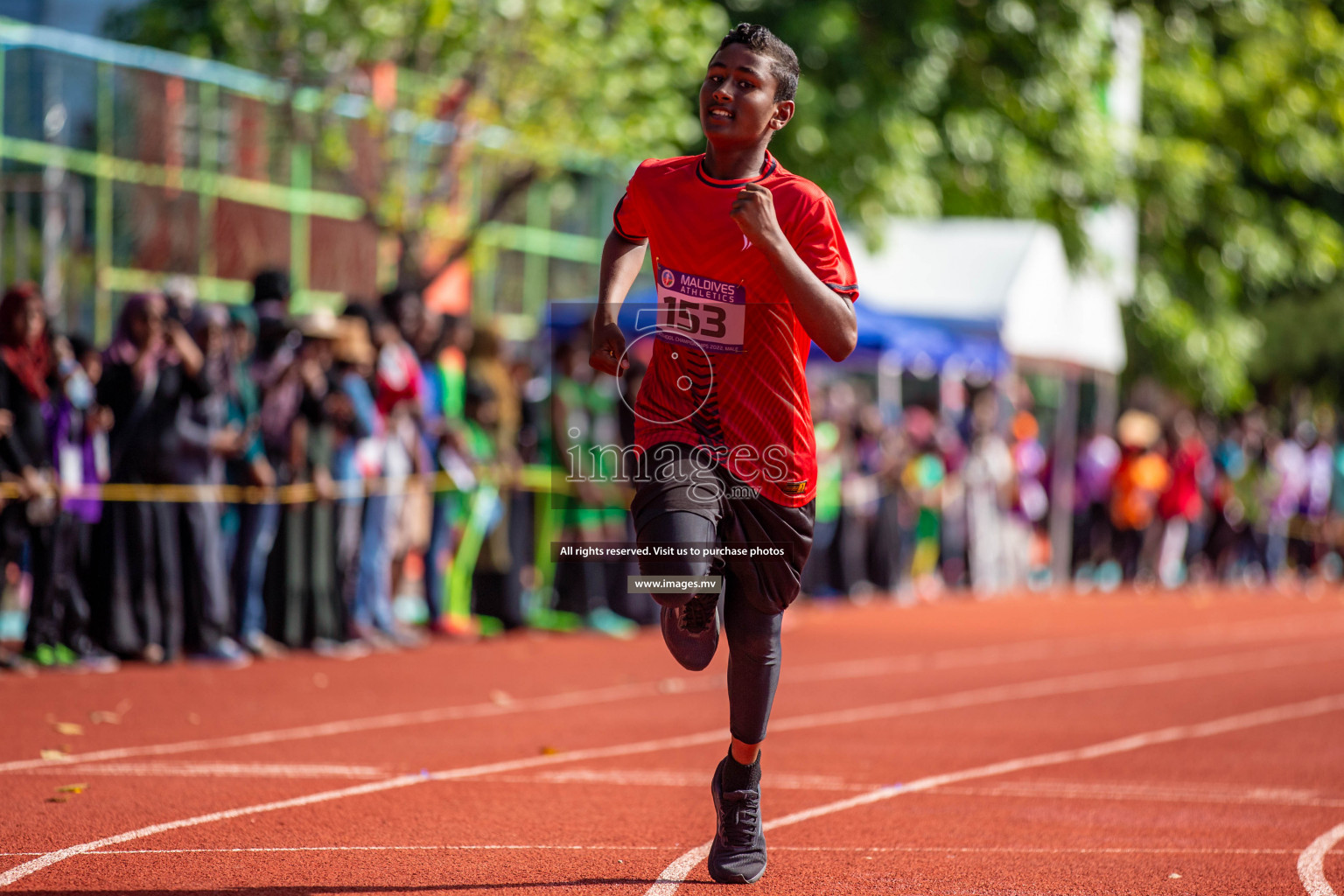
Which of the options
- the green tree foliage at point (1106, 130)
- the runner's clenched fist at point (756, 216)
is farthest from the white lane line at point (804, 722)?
the green tree foliage at point (1106, 130)

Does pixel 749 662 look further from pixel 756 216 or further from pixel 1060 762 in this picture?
pixel 1060 762

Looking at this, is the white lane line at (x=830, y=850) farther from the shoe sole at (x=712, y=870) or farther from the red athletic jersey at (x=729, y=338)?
the red athletic jersey at (x=729, y=338)

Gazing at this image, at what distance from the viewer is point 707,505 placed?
5512mm

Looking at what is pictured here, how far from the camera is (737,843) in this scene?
5688 millimetres

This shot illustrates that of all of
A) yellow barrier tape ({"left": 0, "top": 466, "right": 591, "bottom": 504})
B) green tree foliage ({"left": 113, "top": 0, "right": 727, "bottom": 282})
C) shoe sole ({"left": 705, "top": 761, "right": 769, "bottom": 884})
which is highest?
green tree foliage ({"left": 113, "top": 0, "right": 727, "bottom": 282})

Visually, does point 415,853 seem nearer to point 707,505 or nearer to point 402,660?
point 707,505

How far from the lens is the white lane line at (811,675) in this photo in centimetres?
848

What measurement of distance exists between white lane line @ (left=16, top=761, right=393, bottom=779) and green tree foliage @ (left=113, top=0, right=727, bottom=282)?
975cm

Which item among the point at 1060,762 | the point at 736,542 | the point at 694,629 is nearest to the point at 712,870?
the point at 694,629

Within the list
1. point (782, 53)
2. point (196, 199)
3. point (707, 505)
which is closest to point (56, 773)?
point (707, 505)

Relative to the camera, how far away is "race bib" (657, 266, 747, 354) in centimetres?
552

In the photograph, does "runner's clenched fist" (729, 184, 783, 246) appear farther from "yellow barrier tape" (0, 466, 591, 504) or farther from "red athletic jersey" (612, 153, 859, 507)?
"yellow barrier tape" (0, 466, 591, 504)

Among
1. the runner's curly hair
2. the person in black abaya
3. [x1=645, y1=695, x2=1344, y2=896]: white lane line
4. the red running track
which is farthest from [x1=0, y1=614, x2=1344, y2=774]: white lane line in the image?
the runner's curly hair

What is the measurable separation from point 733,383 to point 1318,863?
2.53 meters
